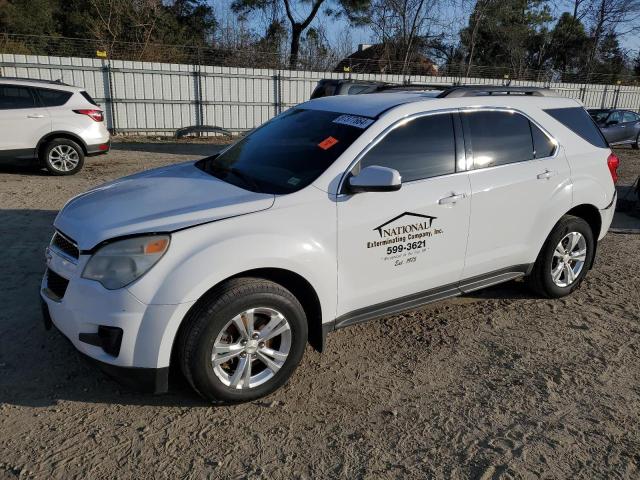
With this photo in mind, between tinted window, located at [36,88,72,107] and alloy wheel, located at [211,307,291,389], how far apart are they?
26.7 feet

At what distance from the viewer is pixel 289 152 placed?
3.72 m

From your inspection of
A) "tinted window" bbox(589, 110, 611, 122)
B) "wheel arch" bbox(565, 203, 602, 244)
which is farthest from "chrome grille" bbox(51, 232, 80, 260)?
"tinted window" bbox(589, 110, 611, 122)

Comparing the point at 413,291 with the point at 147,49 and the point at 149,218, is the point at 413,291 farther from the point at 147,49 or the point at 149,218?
the point at 147,49

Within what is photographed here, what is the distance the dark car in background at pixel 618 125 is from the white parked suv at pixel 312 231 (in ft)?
48.5

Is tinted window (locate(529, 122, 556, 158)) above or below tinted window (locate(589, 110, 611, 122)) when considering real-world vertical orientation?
Answer: above

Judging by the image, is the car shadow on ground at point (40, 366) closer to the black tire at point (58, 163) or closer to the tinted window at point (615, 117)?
the black tire at point (58, 163)

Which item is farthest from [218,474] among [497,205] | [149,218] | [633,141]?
[633,141]

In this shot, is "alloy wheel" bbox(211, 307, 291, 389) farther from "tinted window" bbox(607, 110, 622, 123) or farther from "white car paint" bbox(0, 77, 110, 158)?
"tinted window" bbox(607, 110, 622, 123)

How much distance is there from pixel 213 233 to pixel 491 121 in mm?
2401

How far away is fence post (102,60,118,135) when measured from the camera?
16203 mm

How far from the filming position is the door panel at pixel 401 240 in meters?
3.27

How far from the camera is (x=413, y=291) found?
3.66 meters

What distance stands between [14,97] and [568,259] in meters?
9.04

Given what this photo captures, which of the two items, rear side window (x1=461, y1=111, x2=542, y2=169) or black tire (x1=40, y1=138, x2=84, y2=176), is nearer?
rear side window (x1=461, y1=111, x2=542, y2=169)
